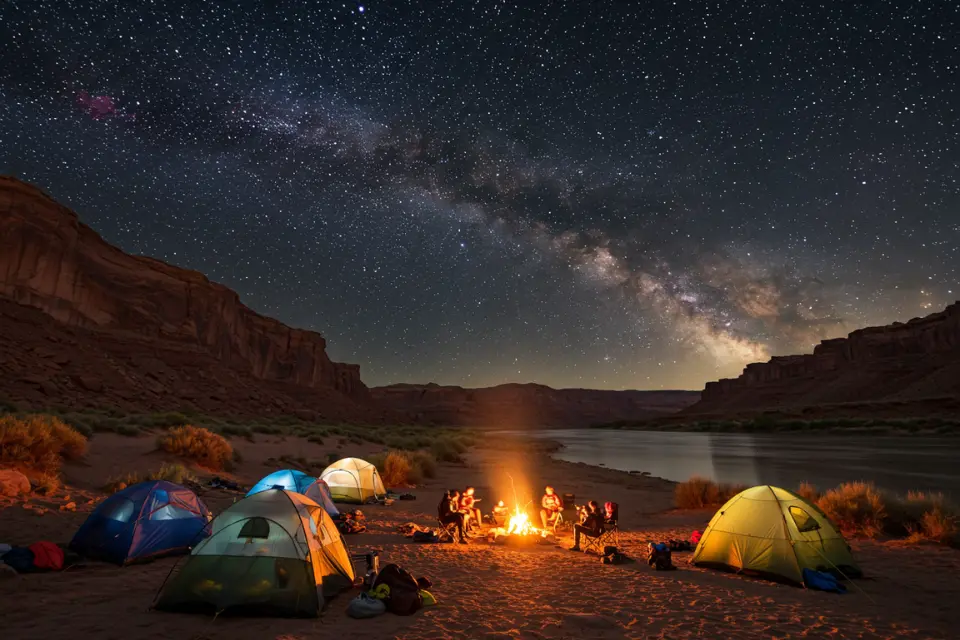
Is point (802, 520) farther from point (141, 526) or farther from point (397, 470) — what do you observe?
point (397, 470)

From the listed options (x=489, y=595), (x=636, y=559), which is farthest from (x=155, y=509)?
(x=636, y=559)

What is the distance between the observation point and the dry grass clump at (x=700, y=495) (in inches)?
674

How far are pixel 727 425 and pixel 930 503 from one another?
3784 inches

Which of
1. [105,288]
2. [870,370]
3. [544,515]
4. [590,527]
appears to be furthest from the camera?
[870,370]

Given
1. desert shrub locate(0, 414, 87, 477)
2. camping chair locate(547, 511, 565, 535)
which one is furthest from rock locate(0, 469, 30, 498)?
camping chair locate(547, 511, 565, 535)

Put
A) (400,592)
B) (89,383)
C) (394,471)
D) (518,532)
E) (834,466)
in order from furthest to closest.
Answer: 1. (89,383)
2. (834,466)
3. (394,471)
4. (518,532)
5. (400,592)

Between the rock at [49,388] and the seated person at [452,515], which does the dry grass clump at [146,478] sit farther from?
the rock at [49,388]

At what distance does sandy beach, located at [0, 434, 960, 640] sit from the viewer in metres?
6.29

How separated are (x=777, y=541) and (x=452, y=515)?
6576 mm

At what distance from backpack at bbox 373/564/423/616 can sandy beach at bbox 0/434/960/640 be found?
123mm

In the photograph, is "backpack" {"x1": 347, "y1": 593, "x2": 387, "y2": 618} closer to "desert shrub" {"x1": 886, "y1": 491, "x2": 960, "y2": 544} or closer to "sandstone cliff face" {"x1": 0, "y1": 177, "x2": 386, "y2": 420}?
"desert shrub" {"x1": 886, "y1": 491, "x2": 960, "y2": 544}

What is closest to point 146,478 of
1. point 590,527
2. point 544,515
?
point 544,515

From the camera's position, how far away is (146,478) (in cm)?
1402

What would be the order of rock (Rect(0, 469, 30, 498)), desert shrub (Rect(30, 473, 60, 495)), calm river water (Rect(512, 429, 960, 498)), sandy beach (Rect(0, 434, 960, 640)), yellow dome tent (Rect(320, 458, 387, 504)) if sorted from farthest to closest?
calm river water (Rect(512, 429, 960, 498)) → yellow dome tent (Rect(320, 458, 387, 504)) → desert shrub (Rect(30, 473, 60, 495)) → rock (Rect(0, 469, 30, 498)) → sandy beach (Rect(0, 434, 960, 640))
